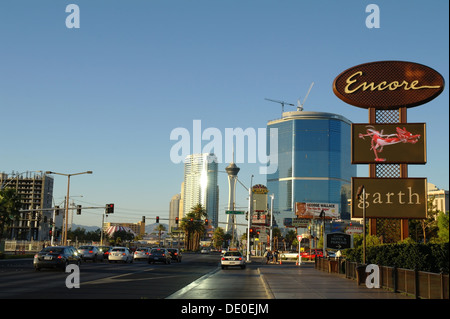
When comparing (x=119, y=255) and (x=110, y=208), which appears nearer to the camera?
(x=119, y=255)

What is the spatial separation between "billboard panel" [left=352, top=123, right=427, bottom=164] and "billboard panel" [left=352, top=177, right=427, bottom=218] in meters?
1.46

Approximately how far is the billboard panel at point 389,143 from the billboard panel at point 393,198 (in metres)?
1.46

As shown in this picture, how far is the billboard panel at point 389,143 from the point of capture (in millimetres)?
36312

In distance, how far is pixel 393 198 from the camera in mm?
35812

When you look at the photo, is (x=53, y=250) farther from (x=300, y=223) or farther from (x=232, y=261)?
(x=300, y=223)

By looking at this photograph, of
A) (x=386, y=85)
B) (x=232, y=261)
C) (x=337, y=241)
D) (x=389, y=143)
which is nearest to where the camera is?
(x=389, y=143)

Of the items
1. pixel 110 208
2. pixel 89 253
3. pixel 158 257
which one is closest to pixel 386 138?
pixel 158 257

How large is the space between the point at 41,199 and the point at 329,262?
176m

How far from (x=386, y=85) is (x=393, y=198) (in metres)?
8.05
